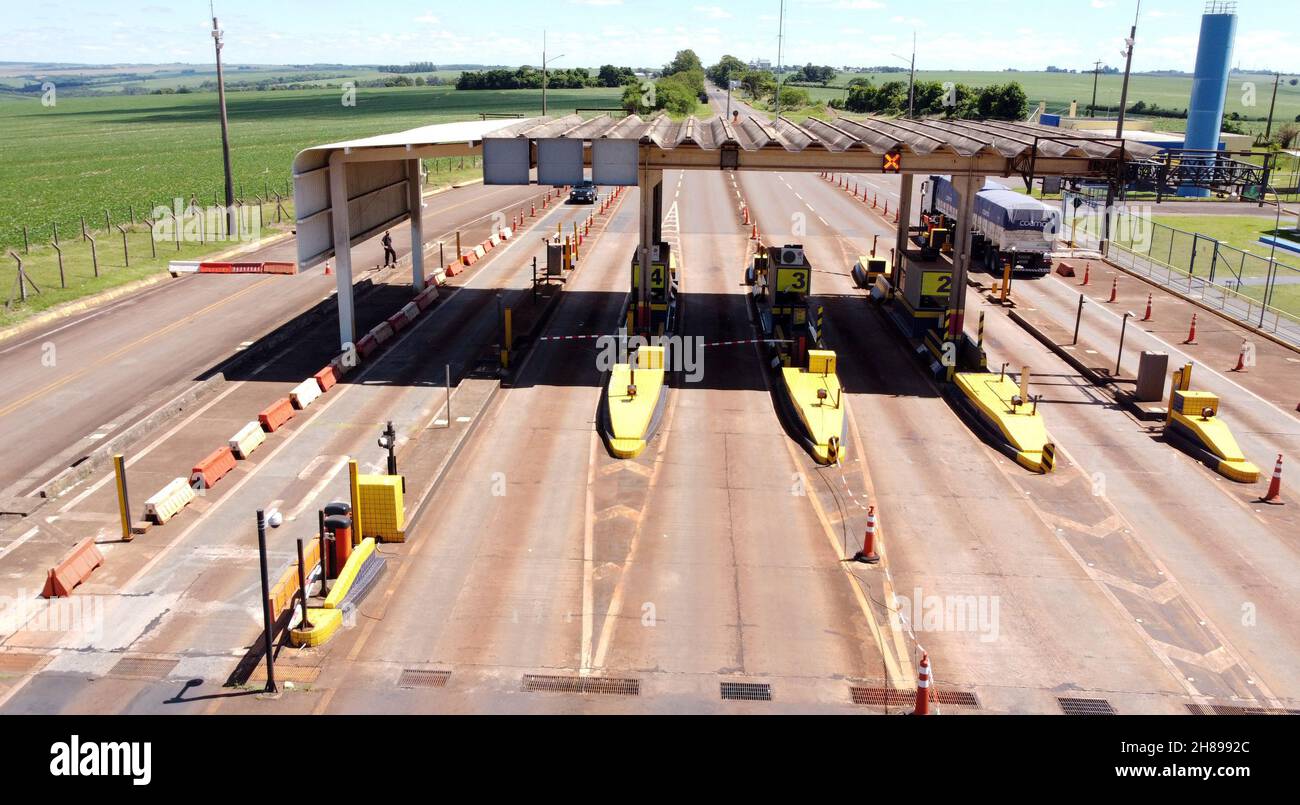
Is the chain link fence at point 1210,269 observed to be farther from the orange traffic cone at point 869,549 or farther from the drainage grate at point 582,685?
the drainage grate at point 582,685

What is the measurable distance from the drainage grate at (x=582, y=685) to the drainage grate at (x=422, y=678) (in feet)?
4.07

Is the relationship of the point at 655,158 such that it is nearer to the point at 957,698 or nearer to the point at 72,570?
the point at 72,570

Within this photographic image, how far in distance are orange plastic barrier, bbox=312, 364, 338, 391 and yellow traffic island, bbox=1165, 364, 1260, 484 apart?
2287 cm

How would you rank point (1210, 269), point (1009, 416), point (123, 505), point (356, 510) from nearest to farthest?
point (123, 505) → point (356, 510) → point (1009, 416) → point (1210, 269)

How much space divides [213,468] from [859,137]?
22.6 m

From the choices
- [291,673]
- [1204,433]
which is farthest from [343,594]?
[1204,433]

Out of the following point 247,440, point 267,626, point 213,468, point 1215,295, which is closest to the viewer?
point 267,626

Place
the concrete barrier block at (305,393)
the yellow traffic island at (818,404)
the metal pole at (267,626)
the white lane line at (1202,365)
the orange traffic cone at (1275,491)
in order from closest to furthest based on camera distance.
→ the metal pole at (267,626)
the orange traffic cone at (1275,491)
the yellow traffic island at (818,404)
the concrete barrier block at (305,393)
the white lane line at (1202,365)

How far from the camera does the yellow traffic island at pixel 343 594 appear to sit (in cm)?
1548

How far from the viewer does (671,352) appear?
107 feet

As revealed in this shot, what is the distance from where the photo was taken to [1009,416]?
2556cm

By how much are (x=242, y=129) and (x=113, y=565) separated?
15042cm

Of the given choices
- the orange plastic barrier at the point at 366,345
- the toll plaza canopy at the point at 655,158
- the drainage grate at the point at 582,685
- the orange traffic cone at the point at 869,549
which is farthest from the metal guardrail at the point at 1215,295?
the orange plastic barrier at the point at 366,345

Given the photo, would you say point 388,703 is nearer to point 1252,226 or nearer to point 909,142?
point 909,142
